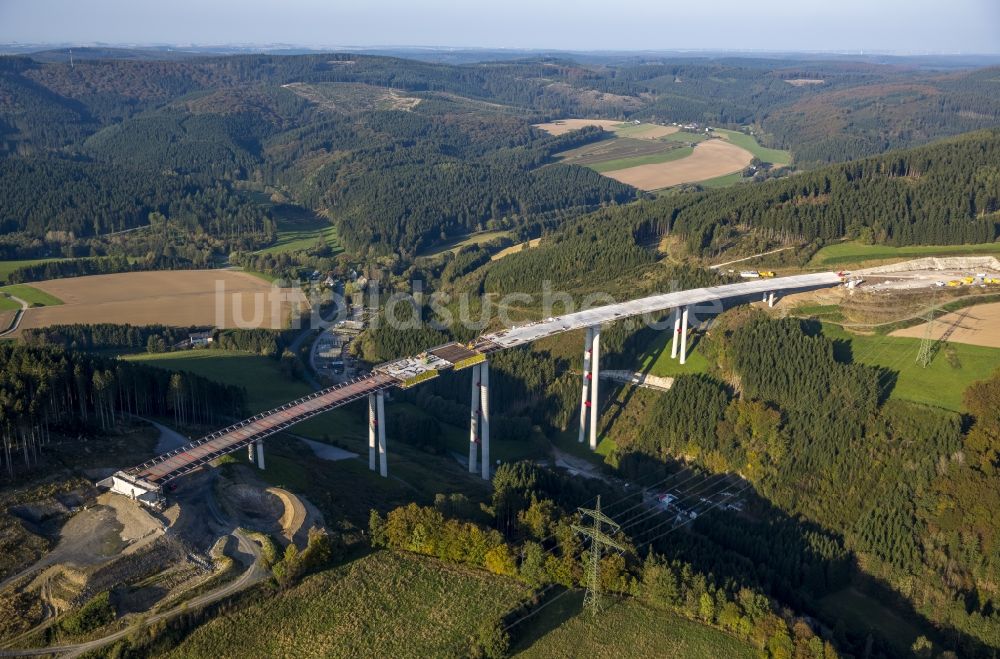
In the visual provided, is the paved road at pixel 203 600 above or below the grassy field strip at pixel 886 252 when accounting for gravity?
below

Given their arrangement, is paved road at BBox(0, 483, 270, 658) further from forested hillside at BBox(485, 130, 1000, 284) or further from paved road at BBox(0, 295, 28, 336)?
forested hillside at BBox(485, 130, 1000, 284)

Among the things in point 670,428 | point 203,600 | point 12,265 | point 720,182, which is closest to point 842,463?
point 670,428

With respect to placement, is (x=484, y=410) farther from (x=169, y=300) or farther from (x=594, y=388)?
(x=169, y=300)

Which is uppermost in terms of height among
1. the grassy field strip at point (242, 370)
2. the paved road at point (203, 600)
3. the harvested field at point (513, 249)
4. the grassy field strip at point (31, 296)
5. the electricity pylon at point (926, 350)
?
the electricity pylon at point (926, 350)

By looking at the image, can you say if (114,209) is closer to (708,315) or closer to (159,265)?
(159,265)

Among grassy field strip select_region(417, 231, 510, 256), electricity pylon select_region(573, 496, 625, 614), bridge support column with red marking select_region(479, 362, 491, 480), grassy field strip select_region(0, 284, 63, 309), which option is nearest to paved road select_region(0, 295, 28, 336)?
grassy field strip select_region(0, 284, 63, 309)

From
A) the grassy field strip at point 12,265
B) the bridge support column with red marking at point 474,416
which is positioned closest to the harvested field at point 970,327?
the bridge support column with red marking at point 474,416

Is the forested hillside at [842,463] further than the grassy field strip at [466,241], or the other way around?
the grassy field strip at [466,241]

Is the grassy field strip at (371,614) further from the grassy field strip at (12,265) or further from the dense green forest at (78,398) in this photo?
the grassy field strip at (12,265)
